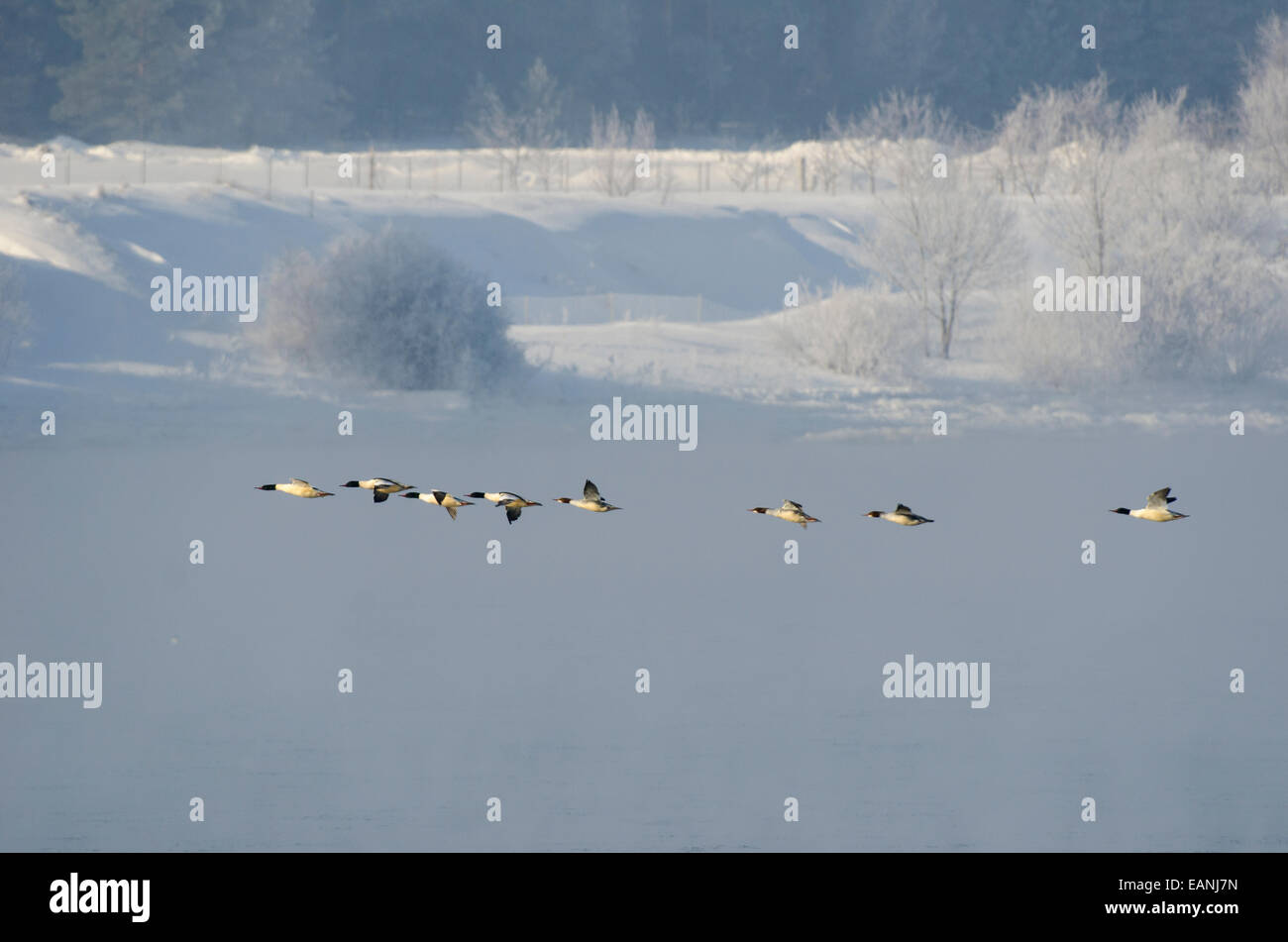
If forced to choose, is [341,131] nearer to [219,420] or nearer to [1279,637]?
[219,420]

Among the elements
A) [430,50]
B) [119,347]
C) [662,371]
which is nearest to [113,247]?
[119,347]

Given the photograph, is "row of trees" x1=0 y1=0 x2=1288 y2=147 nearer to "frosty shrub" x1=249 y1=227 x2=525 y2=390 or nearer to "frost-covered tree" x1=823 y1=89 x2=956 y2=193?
"frost-covered tree" x1=823 y1=89 x2=956 y2=193

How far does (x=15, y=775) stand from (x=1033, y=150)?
49.5 meters

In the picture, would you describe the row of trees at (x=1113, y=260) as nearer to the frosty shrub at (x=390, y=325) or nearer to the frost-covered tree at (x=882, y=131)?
the frosty shrub at (x=390, y=325)

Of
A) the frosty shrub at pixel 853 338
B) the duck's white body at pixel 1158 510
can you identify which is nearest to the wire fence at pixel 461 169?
the frosty shrub at pixel 853 338

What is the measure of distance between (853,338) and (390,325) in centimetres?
842

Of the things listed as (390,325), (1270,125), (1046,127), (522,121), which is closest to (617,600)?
(390,325)

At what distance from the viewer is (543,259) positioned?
147ft

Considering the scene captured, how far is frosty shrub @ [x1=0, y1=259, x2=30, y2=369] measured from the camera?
96.9 feet

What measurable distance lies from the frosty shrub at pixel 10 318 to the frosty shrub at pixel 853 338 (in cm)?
1339

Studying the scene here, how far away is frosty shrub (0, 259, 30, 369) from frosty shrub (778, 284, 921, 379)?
1339cm

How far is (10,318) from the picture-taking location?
2989 cm

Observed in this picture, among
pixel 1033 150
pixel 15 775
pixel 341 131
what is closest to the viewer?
pixel 15 775

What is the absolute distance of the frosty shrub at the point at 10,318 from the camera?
29531 millimetres
